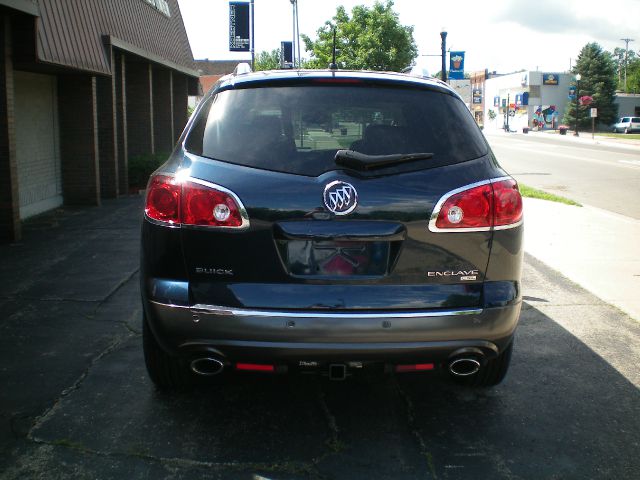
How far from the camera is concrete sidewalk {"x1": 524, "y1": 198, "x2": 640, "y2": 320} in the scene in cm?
736

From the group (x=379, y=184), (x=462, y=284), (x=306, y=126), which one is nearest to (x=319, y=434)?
(x=462, y=284)

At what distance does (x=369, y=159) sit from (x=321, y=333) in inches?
33.5

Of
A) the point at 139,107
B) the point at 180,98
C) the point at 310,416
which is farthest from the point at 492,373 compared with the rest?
the point at 180,98

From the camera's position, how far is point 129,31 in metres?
16.3

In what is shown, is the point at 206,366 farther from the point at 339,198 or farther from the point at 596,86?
the point at 596,86

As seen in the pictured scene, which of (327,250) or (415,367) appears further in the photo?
(415,367)

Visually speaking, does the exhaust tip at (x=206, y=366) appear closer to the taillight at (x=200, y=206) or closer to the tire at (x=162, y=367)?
the tire at (x=162, y=367)

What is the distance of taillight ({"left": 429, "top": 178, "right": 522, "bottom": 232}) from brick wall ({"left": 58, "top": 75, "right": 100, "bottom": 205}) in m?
11.2

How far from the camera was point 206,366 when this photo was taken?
3639 millimetres

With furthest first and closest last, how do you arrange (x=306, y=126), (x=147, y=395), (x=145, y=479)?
(x=147, y=395), (x=306, y=126), (x=145, y=479)

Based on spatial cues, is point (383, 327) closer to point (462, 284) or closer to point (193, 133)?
point (462, 284)

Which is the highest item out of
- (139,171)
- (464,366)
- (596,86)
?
(596,86)

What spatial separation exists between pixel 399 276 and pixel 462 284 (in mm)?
322

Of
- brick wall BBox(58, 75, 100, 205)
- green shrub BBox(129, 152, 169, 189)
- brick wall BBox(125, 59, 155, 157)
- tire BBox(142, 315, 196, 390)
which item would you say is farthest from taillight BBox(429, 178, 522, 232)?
brick wall BBox(125, 59, 155, 157)
